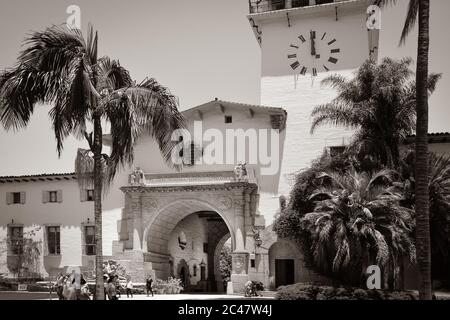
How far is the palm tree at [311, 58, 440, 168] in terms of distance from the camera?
1126 inches

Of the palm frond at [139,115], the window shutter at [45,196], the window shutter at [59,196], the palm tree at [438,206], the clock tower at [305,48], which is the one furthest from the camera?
the window shutter at [45,196]

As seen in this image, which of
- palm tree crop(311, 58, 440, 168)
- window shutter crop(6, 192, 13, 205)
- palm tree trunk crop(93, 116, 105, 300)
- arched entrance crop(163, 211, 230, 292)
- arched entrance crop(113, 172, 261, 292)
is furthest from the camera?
arched entrance crop(163, 211, 230, 292)

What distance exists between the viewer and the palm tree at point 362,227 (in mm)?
26250

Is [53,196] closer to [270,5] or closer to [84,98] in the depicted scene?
[270,5]

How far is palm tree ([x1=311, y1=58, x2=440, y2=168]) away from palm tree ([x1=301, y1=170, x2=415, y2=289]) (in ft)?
4.93

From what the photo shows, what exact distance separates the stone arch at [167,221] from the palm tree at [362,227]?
769 cm

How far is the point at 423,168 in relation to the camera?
16438mm

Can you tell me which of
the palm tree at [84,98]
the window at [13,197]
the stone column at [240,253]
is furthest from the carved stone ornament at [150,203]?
the palm tree at [84,98]

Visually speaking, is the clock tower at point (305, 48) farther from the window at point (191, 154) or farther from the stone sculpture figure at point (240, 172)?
the window at point (191, 154)

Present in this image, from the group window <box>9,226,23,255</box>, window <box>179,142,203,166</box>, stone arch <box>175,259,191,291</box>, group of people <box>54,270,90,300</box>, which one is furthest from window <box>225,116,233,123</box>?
group of people <box>54,270,90,300</box>

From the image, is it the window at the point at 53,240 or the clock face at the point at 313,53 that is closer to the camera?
the clock face at the point at 313,53

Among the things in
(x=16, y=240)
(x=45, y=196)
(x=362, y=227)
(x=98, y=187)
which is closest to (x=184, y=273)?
(x=45, y=196)

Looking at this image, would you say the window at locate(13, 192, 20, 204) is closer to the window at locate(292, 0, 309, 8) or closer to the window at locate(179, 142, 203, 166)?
the window at locate(179, 142, 203, 166)

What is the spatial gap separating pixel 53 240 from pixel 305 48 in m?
20.6
